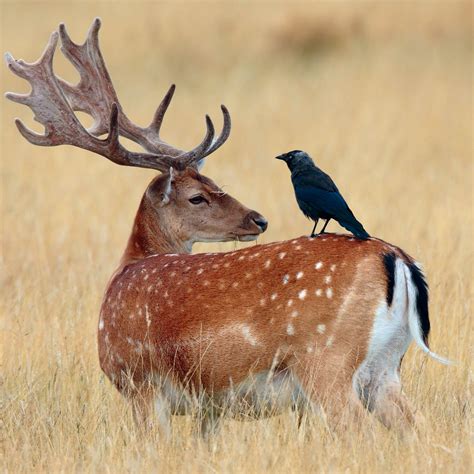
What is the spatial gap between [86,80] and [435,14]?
1289cm

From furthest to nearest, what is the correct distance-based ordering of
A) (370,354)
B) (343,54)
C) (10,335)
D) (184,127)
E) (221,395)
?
(343,54) → (184,127) → (10,335) → (221,395) → (370,354)

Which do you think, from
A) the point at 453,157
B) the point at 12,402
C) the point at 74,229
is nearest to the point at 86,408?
the point at 12,402

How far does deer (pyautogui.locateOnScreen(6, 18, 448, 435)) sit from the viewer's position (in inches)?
180

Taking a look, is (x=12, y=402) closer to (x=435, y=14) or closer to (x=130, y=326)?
(x=130, y=326)

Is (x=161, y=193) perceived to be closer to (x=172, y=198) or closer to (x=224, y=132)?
(x=172, y=198)

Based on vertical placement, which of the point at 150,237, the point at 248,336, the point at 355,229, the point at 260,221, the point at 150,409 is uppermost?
the point at 355,229

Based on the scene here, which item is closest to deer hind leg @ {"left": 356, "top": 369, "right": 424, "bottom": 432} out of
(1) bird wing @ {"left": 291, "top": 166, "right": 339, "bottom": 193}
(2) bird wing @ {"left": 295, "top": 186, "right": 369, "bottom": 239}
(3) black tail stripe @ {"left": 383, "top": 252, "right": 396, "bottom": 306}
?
(3) black tail stripe @ {"left": 383, "top": 252, "right": 396, "bottom": 306}

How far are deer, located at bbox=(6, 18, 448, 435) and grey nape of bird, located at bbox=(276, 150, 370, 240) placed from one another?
Result: 0.10 meters

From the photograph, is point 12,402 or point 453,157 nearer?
point 12,402

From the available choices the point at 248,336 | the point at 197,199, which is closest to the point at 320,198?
the point at 248,336

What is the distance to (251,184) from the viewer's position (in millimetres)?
12086

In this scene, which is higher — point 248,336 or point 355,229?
point 355,229

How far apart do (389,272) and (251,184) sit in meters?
7.53

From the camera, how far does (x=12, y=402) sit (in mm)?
5426
